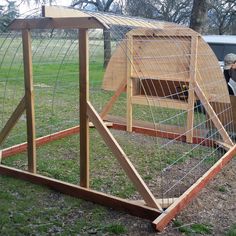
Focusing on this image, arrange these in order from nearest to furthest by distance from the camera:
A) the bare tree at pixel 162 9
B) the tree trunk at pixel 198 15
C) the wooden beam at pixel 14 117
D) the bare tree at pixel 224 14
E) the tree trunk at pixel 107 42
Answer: the wooden beam at pixel 14 117 → the tree trunk at pixel 107 42 → the tree trunk at pixel 198 15 → the bare tree at pixel 162 9 → the bare tree at pixel 224 14

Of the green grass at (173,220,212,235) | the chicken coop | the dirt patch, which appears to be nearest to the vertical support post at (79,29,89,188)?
the chicken coop

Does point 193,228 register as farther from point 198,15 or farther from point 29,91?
point 198,15

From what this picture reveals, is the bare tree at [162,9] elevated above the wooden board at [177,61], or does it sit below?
above

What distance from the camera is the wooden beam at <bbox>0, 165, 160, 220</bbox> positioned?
3.58 meters

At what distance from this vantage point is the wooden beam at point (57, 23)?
361 centimetres

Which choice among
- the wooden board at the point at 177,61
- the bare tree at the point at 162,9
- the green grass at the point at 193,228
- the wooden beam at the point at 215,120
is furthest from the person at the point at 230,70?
the bare tree at the point at 162,9

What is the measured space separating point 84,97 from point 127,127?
2866mm

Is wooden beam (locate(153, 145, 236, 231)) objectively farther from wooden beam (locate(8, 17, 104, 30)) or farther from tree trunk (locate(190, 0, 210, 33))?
tree trunk (locate(190, 0, 210, 33))

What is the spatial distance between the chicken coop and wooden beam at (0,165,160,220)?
0.03 ft

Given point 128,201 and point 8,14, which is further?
point 8,14

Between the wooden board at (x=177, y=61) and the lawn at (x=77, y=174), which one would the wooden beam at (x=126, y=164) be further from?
the wooden board at (x=177, y=61)

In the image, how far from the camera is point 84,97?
3.95 m

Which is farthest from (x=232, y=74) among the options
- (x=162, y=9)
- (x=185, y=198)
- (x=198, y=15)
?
(x=162, y=9)

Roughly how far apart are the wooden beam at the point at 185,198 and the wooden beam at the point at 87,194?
0.34 ft
